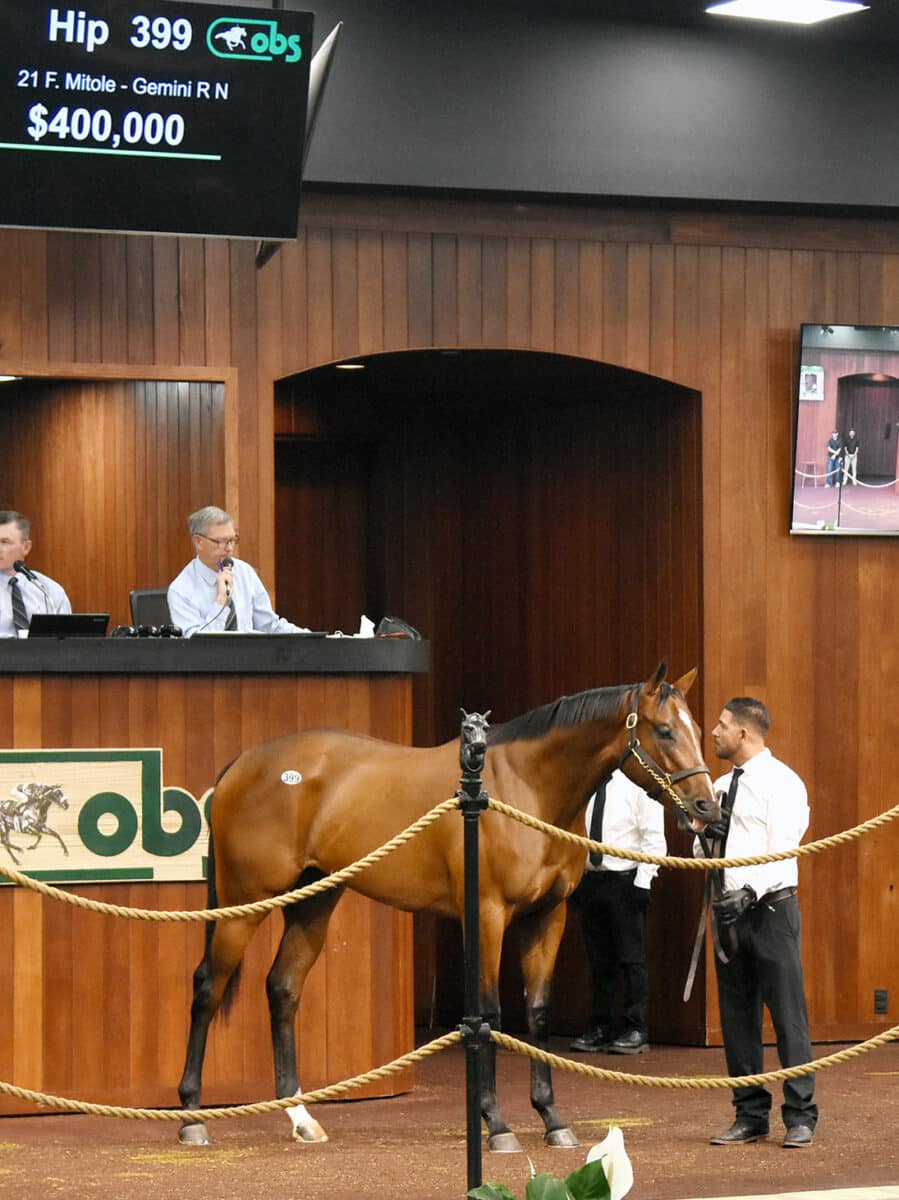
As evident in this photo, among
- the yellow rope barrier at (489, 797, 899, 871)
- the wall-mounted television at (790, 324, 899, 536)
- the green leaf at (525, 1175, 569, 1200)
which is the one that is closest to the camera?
the green leaf at (525, 1175, 569, 1200)

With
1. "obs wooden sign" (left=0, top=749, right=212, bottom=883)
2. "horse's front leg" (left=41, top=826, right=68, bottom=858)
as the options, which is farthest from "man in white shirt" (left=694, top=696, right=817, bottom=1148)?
"horse's front leg" (left=41, top=826, right=68, bottom=858)

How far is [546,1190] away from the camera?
301cm

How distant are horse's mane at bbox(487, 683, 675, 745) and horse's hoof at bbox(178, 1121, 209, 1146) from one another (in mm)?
1592

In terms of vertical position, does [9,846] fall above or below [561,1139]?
above

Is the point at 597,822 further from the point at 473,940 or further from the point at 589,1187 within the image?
the point at 589,1187

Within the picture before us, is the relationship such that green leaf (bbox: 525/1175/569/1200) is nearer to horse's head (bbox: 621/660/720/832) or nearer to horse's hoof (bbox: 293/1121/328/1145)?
horse's head (bbox: 621/660/720/832)

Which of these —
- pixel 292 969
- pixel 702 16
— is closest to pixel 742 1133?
pixel 292 969

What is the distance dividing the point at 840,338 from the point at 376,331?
7.02 feet

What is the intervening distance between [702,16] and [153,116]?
9.05 feet

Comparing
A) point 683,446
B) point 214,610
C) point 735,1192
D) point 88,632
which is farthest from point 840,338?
point 735,1192

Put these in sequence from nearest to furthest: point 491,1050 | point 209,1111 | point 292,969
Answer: point 209,1111 < point 491,1050 < point 292,969

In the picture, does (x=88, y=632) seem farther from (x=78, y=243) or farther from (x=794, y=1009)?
(x=794, y=1009)

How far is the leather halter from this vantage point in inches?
253

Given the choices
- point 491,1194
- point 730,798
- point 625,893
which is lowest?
point 625,893
